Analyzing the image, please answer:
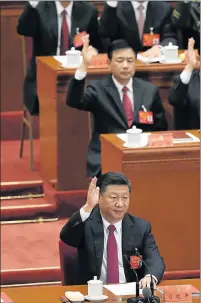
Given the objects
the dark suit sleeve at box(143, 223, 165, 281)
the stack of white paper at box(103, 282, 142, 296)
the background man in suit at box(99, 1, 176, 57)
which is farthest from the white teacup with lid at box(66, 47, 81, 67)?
the stack of white paper at box(103, 282, 142, 296)

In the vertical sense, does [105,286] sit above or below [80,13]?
below

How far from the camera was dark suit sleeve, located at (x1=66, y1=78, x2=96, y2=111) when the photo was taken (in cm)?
693

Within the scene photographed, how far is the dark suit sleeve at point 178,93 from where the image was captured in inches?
279

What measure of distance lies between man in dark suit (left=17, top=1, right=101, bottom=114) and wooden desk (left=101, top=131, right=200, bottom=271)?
1.55m

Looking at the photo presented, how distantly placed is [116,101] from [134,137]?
0.55m

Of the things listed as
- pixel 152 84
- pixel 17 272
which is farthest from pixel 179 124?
pixel 17 272

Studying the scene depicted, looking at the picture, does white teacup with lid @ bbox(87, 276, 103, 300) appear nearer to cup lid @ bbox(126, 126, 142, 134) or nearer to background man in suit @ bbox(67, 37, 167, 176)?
cup lid @ bbox(126, 126, 142, 134)

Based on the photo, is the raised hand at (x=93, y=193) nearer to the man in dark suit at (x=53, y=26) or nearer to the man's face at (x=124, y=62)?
the man's face at (x=124, y=62)

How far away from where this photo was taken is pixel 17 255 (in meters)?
7.06

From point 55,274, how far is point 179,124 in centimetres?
124

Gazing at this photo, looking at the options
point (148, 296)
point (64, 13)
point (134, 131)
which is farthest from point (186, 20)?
point (148, 296)

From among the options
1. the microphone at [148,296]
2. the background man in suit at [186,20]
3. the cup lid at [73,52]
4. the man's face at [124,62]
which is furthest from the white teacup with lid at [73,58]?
the microphone at [148,296]

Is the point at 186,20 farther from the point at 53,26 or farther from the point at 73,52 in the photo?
the point at 73,52

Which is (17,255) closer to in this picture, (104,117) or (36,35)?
(104,117)
